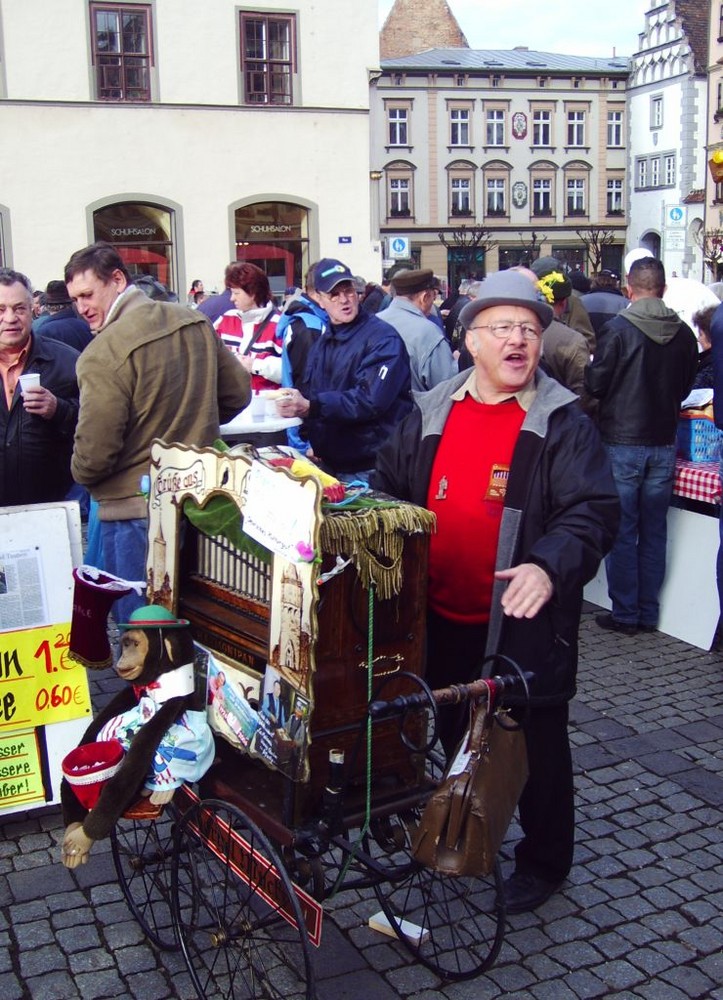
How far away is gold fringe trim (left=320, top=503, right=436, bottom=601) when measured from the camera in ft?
8.34

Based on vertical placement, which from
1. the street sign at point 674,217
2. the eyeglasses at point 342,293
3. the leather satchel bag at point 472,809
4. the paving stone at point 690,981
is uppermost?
the street sign at point 674,217

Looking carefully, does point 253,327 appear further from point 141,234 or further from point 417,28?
point 417,28

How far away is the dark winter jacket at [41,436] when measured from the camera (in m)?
4.62

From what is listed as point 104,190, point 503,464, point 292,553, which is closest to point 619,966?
point 503,464

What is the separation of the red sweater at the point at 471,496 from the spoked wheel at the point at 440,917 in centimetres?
51

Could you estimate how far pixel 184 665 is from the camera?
9.50 feet

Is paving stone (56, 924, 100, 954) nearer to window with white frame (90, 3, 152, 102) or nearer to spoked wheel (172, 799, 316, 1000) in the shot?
spoked wheel (172, 799, 316, 1000)

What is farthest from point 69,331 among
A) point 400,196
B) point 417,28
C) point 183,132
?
point 417,28

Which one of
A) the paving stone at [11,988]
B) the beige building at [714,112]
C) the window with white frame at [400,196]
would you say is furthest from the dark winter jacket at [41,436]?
the window with white frame at [400,196]

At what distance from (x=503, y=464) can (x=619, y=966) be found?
150 centimetres

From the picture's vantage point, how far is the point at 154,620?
2855mm

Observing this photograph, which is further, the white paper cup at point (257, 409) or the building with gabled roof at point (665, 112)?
the building with gabled roof at point (665, 112)

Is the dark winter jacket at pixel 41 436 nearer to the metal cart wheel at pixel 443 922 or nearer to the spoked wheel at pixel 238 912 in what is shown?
the spoked wheel at pixel 238 912

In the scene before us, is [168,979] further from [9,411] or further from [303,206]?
[303,206]
